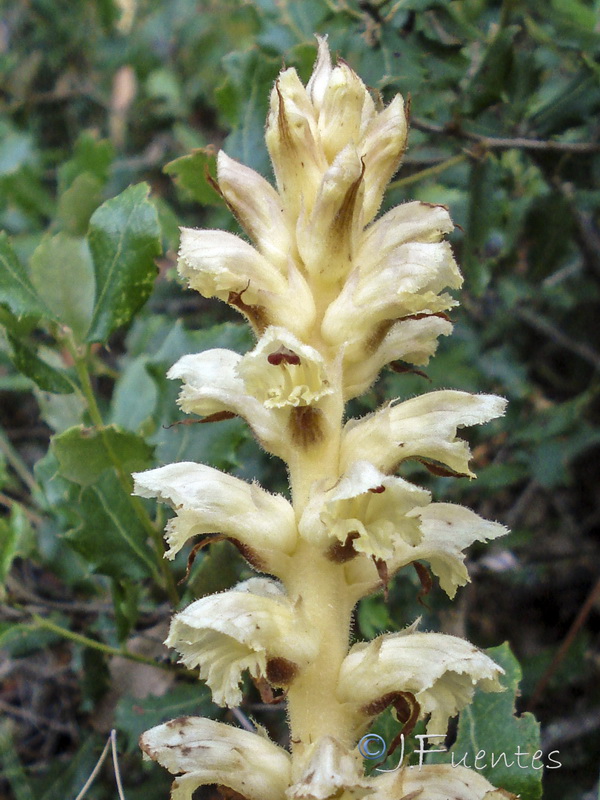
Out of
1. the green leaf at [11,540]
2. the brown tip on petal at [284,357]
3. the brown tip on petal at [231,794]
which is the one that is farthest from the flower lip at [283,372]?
the green leaf at [11,540]

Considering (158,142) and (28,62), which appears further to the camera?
(28,62)

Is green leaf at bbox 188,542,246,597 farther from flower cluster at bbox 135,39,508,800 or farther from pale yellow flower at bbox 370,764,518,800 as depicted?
pale yellow flower at bbox 370,764,518,800

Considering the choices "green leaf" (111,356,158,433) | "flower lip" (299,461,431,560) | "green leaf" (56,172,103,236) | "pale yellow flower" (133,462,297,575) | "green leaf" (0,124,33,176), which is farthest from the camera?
"green leaf" (0,124,33,176)

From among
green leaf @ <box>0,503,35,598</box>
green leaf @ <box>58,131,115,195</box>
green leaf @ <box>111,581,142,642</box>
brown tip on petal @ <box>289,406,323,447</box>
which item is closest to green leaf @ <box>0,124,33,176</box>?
green leaf @ <box>58,131,115,195</box>

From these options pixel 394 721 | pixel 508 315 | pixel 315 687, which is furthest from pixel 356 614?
pixel 508 315

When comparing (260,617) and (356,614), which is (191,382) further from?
(356,614)

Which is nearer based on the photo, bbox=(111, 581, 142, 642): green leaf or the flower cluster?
the flower cluster

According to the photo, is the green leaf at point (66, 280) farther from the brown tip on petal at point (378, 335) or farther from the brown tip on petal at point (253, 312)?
the brown tip on petal at point (378, 335)
